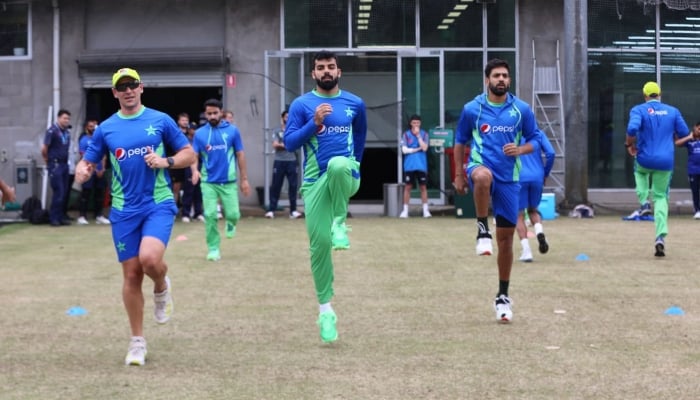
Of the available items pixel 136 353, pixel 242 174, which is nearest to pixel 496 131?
pixel 136 353

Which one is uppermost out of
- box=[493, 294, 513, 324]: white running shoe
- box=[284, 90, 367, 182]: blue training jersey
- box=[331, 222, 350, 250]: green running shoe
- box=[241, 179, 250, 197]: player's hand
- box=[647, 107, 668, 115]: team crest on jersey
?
box=[647, 107, 668, 115]: team crest on jersey

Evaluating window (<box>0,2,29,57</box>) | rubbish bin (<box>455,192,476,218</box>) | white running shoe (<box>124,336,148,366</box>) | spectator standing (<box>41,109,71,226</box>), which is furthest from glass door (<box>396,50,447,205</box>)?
white running shoe (<box>124,336,148,366</box>)

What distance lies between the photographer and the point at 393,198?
1013 inches

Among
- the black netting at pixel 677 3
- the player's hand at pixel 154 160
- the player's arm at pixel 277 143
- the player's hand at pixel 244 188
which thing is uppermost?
the black netting at pixel 677 3

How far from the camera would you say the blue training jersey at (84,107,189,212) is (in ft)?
27.6

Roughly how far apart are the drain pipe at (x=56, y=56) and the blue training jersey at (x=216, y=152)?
11580 mm

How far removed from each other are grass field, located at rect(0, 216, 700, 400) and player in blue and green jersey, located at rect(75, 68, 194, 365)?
64 centimetres

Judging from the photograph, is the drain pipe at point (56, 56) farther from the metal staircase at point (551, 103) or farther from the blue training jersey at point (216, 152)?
the blue training jersey at point (216, 152)

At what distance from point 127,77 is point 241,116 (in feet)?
59.7

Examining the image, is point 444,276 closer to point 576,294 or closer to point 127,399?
point 576,294

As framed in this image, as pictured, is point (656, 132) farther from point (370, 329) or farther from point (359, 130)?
point (359, 130)

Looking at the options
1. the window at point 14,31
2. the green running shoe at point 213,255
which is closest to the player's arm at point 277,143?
the window at point 14,31

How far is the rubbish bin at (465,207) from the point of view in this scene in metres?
24.3

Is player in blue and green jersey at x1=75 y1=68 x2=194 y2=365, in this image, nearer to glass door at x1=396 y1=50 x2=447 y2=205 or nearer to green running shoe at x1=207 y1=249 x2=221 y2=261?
green running shoe at x1=207 y1=249 x2=221 y2=261
